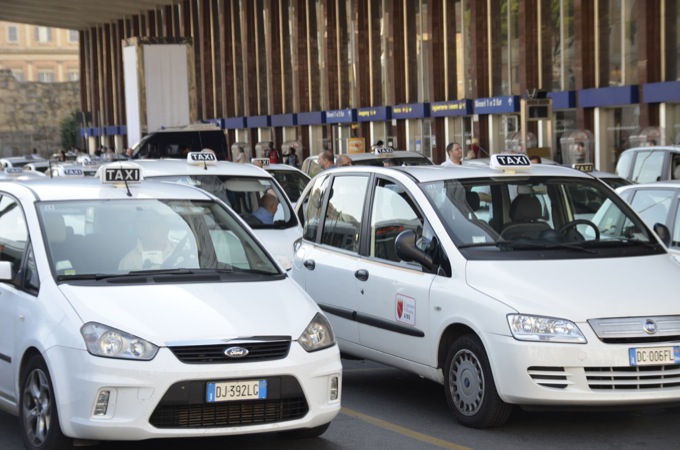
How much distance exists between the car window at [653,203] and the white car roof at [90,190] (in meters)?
4.39

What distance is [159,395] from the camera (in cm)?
640

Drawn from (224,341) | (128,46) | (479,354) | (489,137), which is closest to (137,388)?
(224,341)

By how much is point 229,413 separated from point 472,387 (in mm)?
1884

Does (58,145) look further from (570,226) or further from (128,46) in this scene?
(570,226)

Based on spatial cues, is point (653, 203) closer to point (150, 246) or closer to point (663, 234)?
point (663, 234)

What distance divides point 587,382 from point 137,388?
2.65m

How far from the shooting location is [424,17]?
46594 mm

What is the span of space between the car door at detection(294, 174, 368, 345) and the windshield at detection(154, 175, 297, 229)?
126 inches

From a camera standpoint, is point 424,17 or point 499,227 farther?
point 424,17

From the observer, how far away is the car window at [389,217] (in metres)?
8.91

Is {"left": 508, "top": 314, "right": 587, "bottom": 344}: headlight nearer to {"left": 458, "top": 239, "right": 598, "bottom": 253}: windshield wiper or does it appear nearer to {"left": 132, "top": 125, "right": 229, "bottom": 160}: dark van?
{"left": 458, "top": 239, "right": 598, "bottom": 253}: windshield wiper

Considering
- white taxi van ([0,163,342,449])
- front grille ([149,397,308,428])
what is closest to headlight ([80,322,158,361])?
white taxi van ([0,163,342,449])

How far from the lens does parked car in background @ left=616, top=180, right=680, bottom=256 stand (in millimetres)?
10570

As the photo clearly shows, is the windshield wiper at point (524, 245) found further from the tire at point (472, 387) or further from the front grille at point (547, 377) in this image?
the front grille at point (547, 377)
